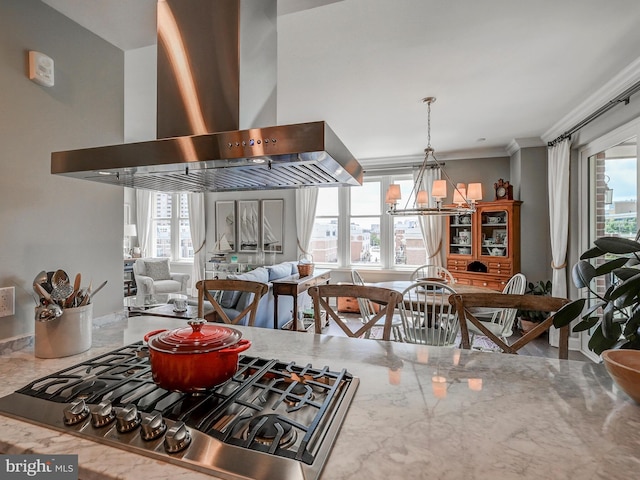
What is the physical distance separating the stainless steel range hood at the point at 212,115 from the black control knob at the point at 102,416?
0.64 m

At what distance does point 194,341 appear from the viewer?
0.86m

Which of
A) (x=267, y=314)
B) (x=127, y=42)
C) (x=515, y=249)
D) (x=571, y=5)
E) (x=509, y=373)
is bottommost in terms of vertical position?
(x=267, y=314)

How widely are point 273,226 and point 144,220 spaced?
3.02 m

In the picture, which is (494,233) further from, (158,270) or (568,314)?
(158,270)

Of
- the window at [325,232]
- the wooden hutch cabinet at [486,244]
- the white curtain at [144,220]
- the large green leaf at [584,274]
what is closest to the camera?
the large green leaf at [584,274]

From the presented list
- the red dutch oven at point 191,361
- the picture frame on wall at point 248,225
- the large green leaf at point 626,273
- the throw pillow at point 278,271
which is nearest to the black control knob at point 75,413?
the red dutch oven at point 191,361

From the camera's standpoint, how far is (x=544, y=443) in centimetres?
68

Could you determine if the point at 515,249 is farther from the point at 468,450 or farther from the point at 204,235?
the point at 204,235

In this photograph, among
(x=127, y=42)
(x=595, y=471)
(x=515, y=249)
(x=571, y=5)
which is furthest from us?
(x=515, y=249)

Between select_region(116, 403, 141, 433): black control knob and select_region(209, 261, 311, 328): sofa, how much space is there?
172cm

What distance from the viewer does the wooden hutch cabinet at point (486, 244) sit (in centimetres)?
446

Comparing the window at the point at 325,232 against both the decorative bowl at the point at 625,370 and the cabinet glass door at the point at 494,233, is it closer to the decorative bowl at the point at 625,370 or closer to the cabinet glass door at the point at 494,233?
the cabinet glass door at the point at 494,233

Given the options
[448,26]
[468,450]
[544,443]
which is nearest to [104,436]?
[468,450]

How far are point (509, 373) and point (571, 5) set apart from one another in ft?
6.79
